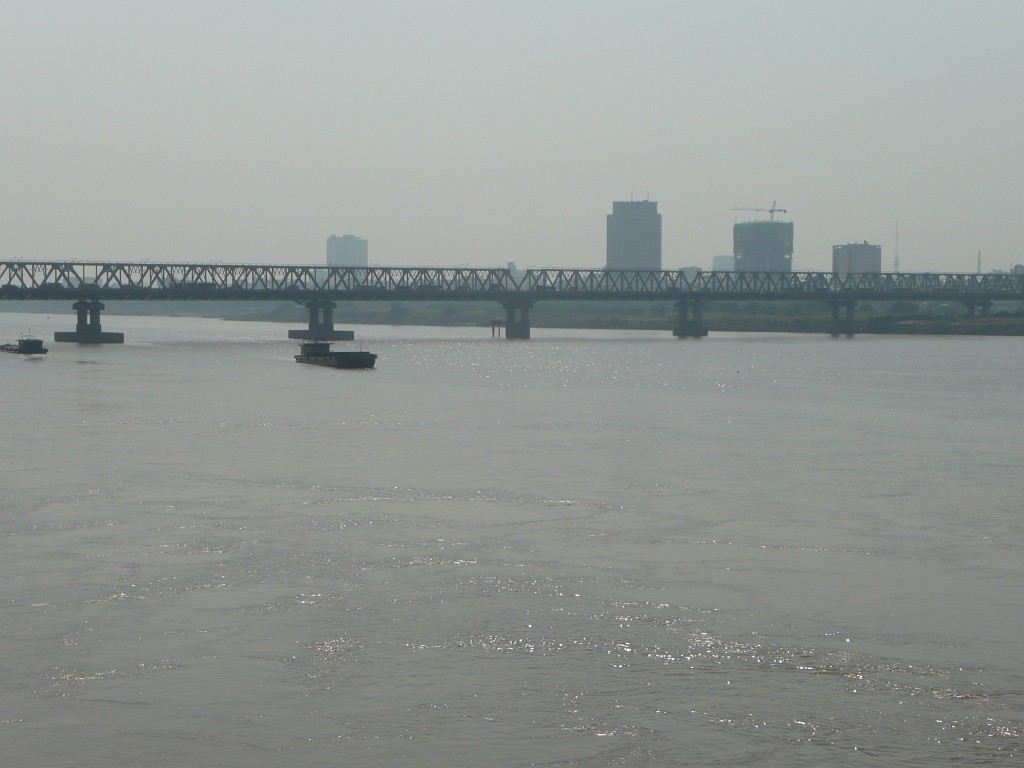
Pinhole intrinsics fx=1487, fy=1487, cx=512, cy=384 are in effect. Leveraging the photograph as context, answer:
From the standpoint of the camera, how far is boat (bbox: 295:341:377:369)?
157 meters

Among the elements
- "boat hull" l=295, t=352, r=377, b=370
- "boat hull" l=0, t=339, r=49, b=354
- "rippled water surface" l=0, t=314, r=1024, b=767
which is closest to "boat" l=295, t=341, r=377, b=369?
"boat hull" l=295, t=352, r=377, b=370

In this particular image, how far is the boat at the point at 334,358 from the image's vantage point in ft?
515

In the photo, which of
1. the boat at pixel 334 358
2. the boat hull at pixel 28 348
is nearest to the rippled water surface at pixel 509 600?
the boat at pixel 334 358

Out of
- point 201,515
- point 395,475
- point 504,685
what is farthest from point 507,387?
point 504,685

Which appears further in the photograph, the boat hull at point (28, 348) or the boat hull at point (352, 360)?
the boat hull at point (28, 348)

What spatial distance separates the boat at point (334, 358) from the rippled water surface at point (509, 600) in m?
83.2

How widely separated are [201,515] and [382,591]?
42.4ft

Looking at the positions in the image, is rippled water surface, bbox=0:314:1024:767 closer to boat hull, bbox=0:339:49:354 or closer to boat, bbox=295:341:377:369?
boat, bbox=295:341:377:369

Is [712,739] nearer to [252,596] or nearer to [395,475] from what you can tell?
[252,596]

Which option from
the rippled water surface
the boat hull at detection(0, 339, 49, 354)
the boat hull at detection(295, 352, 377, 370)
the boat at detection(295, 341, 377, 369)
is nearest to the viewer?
the rippled water surface

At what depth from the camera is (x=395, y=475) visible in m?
56.6

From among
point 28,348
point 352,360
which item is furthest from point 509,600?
point 28,348

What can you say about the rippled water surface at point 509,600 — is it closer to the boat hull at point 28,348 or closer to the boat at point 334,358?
the boat at point 334,358

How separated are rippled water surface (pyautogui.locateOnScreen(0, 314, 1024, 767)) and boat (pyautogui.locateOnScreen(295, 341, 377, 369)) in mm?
83207
